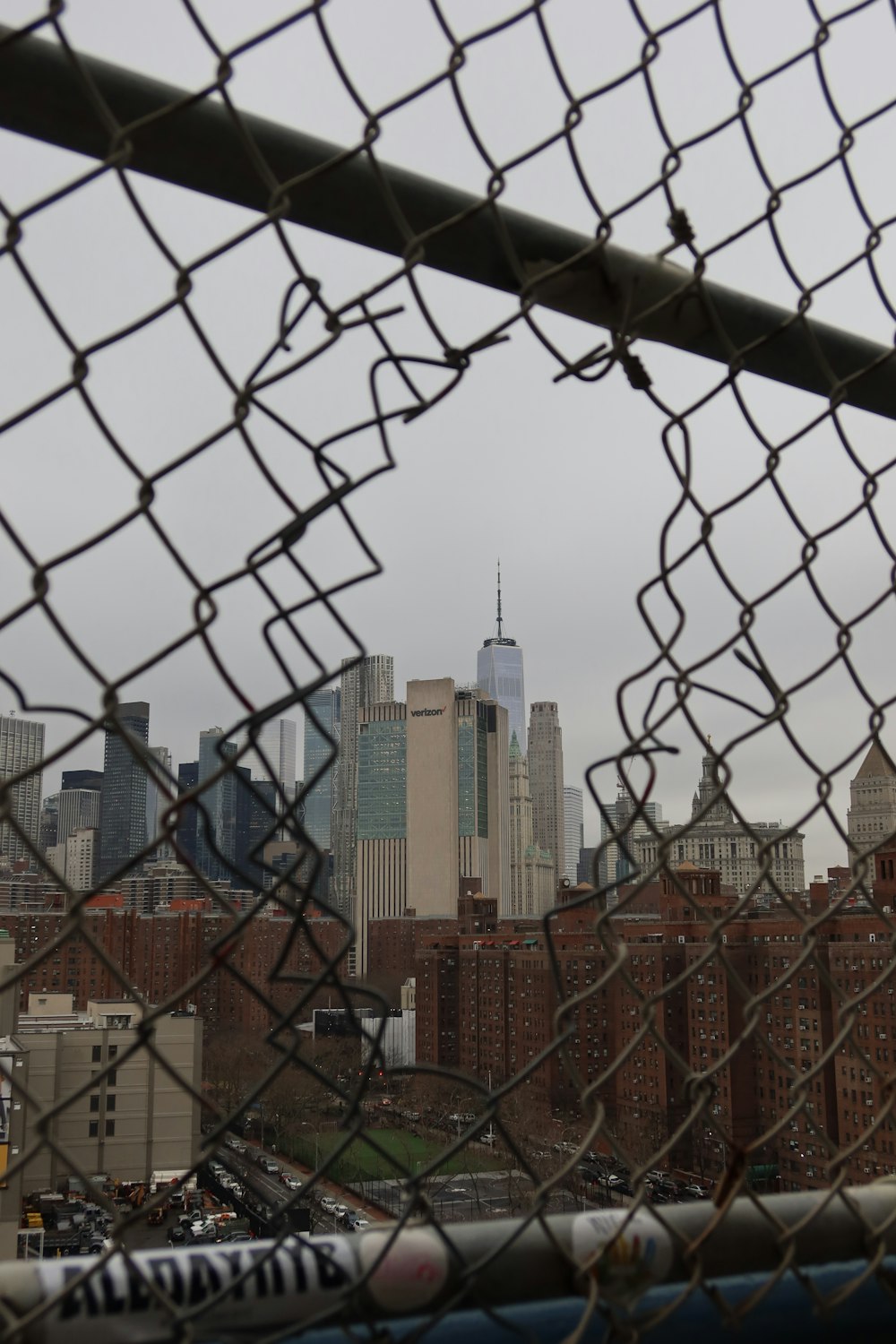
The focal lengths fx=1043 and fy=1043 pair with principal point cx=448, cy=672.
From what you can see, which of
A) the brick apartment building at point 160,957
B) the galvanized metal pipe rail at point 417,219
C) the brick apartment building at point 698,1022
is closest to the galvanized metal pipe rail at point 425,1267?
the brick apartment building at point 698,1022

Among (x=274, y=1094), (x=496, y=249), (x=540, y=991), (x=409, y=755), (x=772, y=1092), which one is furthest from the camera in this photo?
(x=409, y=755)

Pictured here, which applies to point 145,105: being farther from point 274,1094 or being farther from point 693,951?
point 274,1094

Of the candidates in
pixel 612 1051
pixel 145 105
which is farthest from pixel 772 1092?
pixel 145 105

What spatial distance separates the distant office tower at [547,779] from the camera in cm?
3694

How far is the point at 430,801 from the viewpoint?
2808 cm

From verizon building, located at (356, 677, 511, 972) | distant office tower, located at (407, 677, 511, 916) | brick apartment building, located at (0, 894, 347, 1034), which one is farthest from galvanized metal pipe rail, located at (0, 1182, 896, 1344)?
distant office tower, located at (407, 677, 511, 916)

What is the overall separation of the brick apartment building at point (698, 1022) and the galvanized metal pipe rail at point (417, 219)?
289 mm

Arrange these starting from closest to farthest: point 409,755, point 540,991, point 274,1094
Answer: point 274,1094 < point 540,991 < point 409,755

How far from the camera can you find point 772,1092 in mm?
6098

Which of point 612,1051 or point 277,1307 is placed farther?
point 612,1051

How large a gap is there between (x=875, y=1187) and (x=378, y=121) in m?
0.54

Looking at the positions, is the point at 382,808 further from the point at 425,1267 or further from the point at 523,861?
the point at 425,1267

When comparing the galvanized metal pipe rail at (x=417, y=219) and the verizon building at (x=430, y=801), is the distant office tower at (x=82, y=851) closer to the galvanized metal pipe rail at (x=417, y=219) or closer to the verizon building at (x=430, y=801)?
the galvanized metal pipe rail at (x=417, y=219)

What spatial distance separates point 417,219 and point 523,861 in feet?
109
